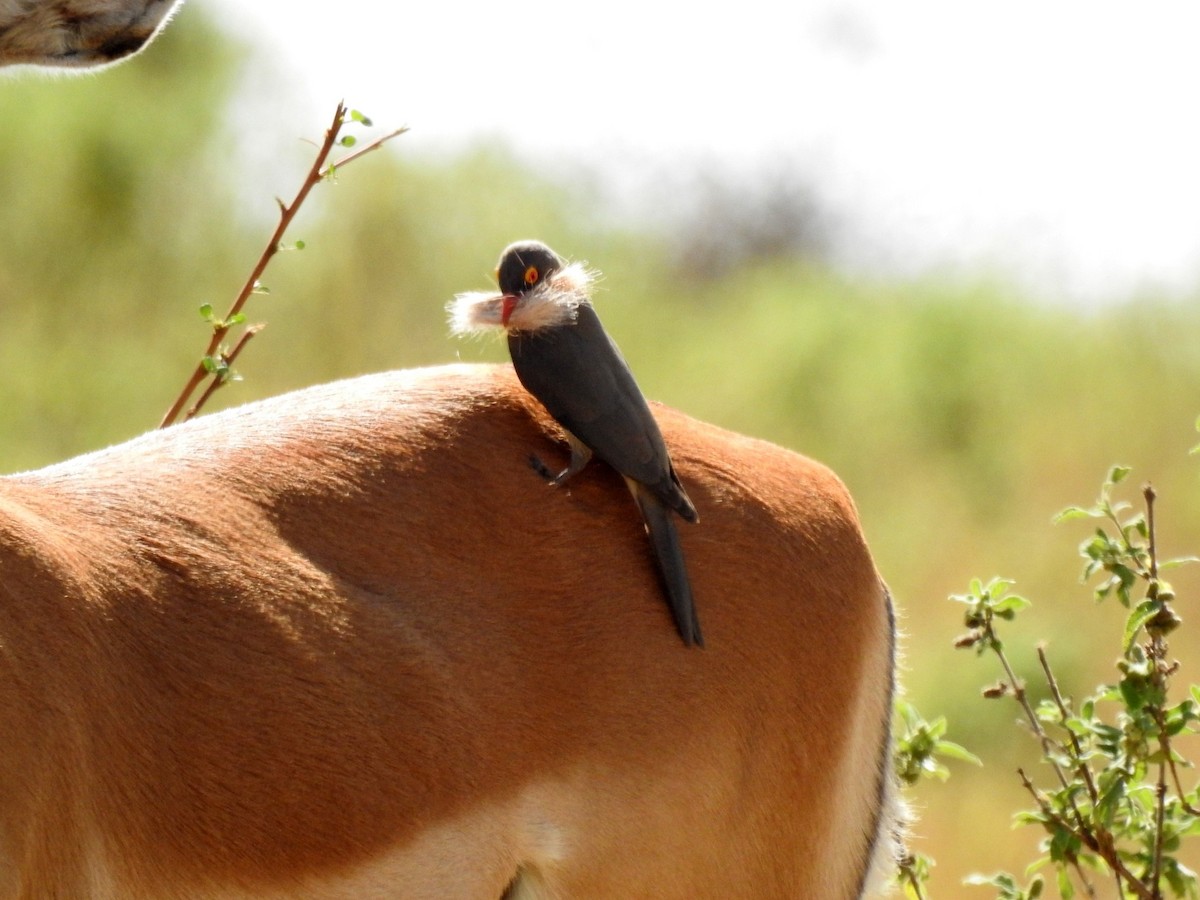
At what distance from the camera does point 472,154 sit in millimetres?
16469

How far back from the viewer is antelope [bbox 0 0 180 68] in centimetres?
169

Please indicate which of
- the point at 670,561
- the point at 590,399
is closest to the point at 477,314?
the point at 590,399

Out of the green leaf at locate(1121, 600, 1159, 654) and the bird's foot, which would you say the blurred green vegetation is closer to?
the green leaf at locate(1121, 600, 1159, 654)

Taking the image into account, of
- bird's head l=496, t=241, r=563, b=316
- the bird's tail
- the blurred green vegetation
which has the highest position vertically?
the blurred green vegetation

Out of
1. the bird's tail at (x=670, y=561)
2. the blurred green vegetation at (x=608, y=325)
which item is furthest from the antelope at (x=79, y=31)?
the blurred green vegetation at (x=608, y=325)

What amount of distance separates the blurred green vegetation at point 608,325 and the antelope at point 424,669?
824cm

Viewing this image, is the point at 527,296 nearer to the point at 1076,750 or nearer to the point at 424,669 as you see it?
the point at 424,669

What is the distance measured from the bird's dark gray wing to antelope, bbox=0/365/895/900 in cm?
10

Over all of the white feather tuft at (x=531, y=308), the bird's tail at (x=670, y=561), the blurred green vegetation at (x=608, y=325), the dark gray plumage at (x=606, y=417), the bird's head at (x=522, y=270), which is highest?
the blurred green vegetation at (x=608, y=325)

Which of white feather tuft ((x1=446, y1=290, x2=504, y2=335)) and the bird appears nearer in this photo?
the bird

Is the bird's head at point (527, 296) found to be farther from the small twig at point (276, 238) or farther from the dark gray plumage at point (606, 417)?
the small twig at point (276, 238)

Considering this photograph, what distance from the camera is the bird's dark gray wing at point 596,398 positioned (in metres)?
2.45

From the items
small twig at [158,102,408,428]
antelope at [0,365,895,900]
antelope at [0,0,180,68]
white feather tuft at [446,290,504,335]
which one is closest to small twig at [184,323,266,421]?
small twig at [158,102,408,428]

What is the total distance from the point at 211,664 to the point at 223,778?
0.15 m
